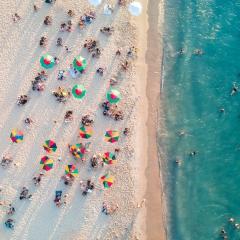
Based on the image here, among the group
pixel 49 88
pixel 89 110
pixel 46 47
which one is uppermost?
pixel 46 47

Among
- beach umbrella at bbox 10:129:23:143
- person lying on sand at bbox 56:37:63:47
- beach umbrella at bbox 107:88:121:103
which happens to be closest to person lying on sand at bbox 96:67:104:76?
beach umbrella at bbox 107:88:121:103

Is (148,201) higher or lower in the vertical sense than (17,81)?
lower

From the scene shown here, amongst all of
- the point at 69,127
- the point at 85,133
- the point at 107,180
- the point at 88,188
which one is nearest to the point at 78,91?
the point at 69,127

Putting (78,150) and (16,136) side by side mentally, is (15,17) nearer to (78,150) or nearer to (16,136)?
(16,136)

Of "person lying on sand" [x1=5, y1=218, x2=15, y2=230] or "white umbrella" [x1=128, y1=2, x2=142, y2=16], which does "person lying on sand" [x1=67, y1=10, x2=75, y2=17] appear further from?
"person lying on sand" [x1=5, y1=218, x2=15, y2=230]

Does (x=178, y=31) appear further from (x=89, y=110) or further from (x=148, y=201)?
(x=148, y=201)

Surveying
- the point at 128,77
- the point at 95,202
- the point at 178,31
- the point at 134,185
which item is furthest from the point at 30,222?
the point at 178,31

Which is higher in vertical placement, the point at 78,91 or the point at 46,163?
the point at 78,91
